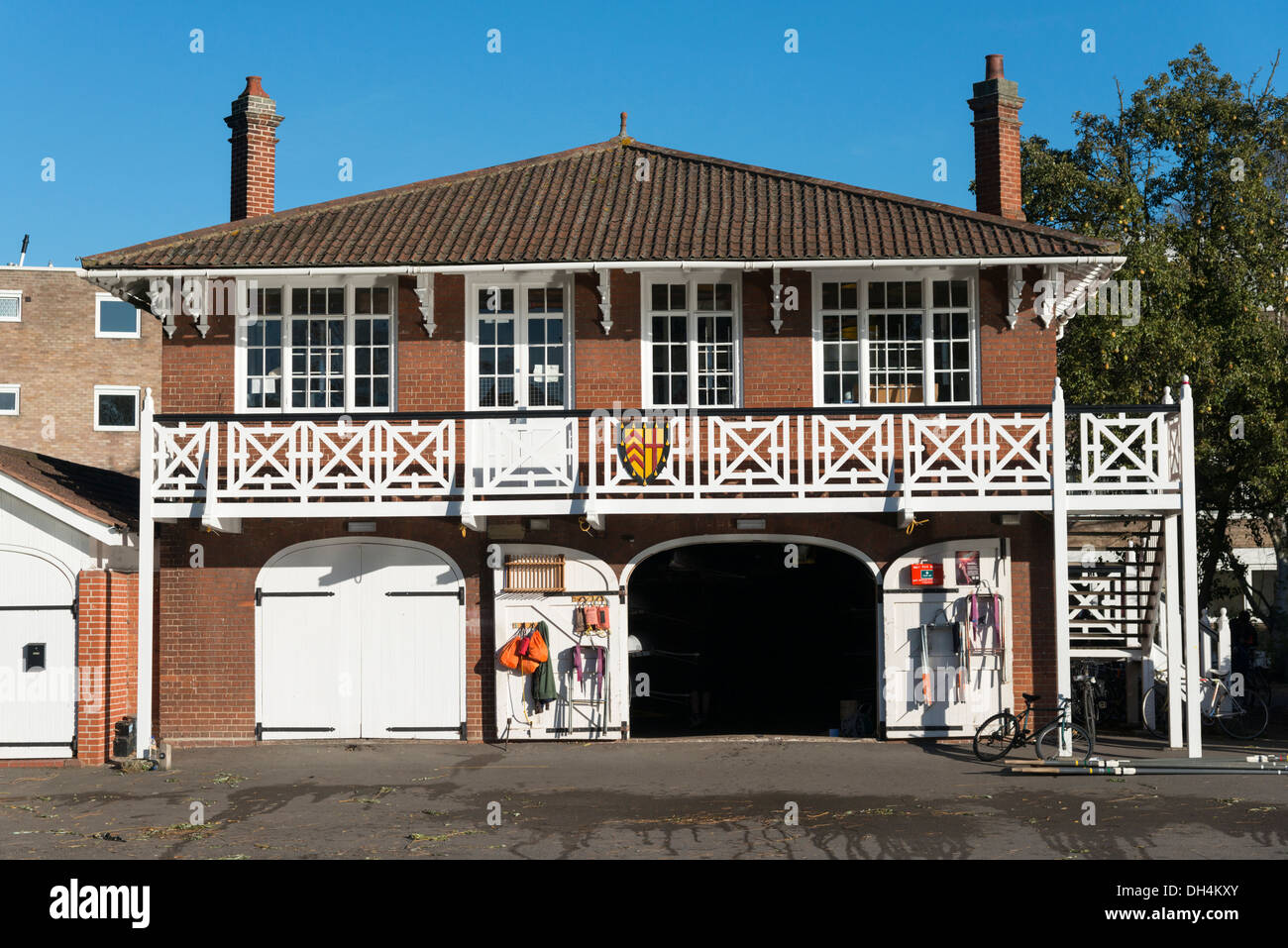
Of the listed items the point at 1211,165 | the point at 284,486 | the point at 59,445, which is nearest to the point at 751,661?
the point at 284,486

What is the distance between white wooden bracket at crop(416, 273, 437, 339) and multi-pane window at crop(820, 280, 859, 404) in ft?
15.8

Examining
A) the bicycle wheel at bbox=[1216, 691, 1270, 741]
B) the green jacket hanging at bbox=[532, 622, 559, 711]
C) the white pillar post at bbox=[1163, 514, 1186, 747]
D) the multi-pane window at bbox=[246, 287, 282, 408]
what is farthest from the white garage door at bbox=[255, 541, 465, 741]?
the bicycle wheel at bbox=[1216, 691, 1270, 741]

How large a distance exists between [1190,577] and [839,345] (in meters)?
4.92

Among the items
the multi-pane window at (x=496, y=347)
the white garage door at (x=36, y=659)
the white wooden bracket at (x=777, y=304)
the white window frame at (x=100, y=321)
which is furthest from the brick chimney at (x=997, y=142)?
the white window frame at (x=100, y=321)

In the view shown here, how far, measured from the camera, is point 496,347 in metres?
16.8

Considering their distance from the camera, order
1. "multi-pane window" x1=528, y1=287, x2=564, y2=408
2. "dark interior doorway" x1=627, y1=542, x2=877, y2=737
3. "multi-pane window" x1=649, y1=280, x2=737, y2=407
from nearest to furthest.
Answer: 1. "multi-pane window" x1=649, y1=280, x2=737, y2=407
2. "multi-pane window" x1=528, y1=287, x2=564, y2=408
3. "dark interior doorway" x1=627, y1=542, x2=877, y2=737

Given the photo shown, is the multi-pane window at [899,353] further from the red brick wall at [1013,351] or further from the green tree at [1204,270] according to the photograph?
the green tree at [1204,270]

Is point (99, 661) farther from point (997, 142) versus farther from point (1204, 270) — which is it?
point (1204, 270)

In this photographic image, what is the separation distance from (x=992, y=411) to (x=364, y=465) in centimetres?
715

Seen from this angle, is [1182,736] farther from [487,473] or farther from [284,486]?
[284,486]

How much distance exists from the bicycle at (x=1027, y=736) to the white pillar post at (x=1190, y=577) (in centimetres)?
113

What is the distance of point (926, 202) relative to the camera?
57.2 ft

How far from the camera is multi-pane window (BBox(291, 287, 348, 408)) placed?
1688 centimetres

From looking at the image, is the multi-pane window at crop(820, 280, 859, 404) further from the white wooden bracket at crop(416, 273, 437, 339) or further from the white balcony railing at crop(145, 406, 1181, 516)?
the white wooden bracket at crop(416, 273, 437, 339)
